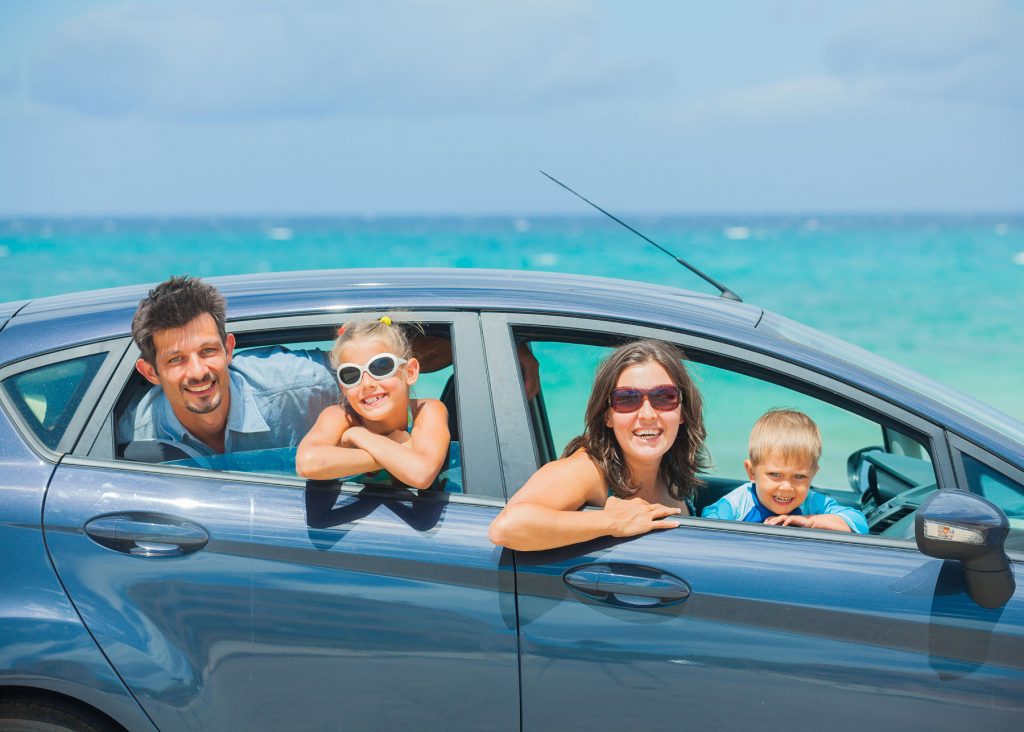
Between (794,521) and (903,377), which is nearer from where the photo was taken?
(794,521)

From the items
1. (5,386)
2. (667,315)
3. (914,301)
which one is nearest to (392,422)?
(667,315)

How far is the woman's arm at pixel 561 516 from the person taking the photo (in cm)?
218

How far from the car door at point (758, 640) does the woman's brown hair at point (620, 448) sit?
32cm

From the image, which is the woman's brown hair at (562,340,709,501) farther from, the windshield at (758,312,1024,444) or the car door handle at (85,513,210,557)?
the car door handle at (85,513,210,557)

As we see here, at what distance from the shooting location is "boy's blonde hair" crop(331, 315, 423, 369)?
99.1 inches

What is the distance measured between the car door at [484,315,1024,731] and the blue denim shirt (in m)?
0.82

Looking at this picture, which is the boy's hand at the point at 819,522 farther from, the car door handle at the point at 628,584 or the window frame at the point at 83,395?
the window frame at the point at 83,395

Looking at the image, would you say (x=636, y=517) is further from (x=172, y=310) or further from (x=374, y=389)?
(x=172, y=310)

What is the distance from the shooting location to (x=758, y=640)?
2.16 m

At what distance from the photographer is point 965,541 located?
2.02 m

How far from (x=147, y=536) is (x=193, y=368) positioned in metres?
0.51

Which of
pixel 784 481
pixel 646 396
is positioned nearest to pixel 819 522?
pixel 784 481

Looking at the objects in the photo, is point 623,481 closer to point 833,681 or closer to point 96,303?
point 833,681

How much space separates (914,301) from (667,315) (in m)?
26.2
